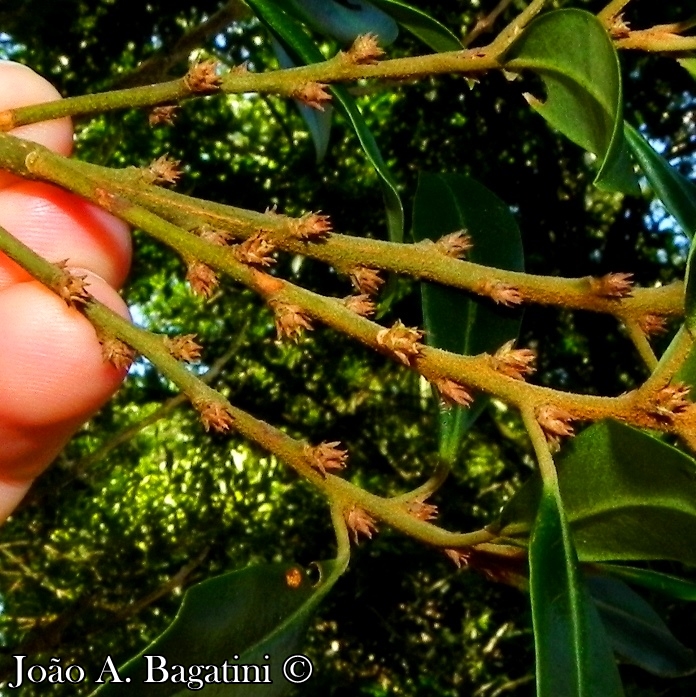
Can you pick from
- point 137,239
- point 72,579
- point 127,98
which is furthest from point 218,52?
point 127,98

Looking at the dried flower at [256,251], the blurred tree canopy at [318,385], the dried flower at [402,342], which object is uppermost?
the blurred tree canopy at [318,385]

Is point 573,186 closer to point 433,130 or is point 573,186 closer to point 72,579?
point 433,130

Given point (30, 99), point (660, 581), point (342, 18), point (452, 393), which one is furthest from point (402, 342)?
point (30, 99)

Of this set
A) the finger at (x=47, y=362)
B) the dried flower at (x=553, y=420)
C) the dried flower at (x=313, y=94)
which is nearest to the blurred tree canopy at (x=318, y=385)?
the finger at (x=47, y=362)

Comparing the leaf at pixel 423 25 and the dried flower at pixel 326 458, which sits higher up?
the leaf at pixel 423 25

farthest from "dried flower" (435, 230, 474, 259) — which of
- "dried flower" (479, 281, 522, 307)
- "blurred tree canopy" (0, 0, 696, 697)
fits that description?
"blurred tree canopy" (0, 0, 696, 697)

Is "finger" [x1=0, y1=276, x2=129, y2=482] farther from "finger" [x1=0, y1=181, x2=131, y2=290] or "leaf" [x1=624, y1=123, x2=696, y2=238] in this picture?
"leaf" [x1=624, y1=123, x2=696, y2=238]

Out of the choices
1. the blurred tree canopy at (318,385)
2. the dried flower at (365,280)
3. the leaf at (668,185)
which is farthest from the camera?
the blurred tree canopy at (318,385)

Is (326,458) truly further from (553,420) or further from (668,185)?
(668,185)

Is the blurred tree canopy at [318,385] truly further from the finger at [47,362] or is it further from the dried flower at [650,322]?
the dried flower at [650,322]
